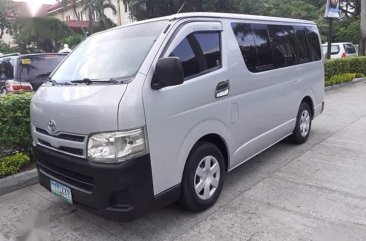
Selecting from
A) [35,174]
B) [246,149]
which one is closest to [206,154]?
[246,149]

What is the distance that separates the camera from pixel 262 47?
459 centimetres

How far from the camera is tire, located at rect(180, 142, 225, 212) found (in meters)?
3.48

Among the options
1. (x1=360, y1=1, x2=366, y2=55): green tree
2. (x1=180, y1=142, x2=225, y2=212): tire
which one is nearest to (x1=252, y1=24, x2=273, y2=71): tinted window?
(x1=180, y1=142, x2=225, y2=212): tire

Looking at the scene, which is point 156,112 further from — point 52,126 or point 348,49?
point 348,49

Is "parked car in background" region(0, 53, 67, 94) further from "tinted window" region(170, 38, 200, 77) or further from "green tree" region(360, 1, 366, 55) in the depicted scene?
"green tree" region(360, 1, 366, 55)

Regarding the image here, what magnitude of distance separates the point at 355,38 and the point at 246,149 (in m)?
28.3

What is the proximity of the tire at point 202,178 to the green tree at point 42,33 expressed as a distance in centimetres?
1943

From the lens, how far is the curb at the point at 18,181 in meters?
4.48

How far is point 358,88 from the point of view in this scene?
12789 millimetres

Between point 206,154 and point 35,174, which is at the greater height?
point 206,154

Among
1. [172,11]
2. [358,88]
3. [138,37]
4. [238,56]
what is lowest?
[358,88]

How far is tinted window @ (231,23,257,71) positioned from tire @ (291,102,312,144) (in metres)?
1.77

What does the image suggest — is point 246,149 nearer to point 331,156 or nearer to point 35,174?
point 331,156

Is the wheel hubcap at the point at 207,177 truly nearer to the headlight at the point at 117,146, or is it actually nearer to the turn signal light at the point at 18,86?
the headlight at the point at 117,146
